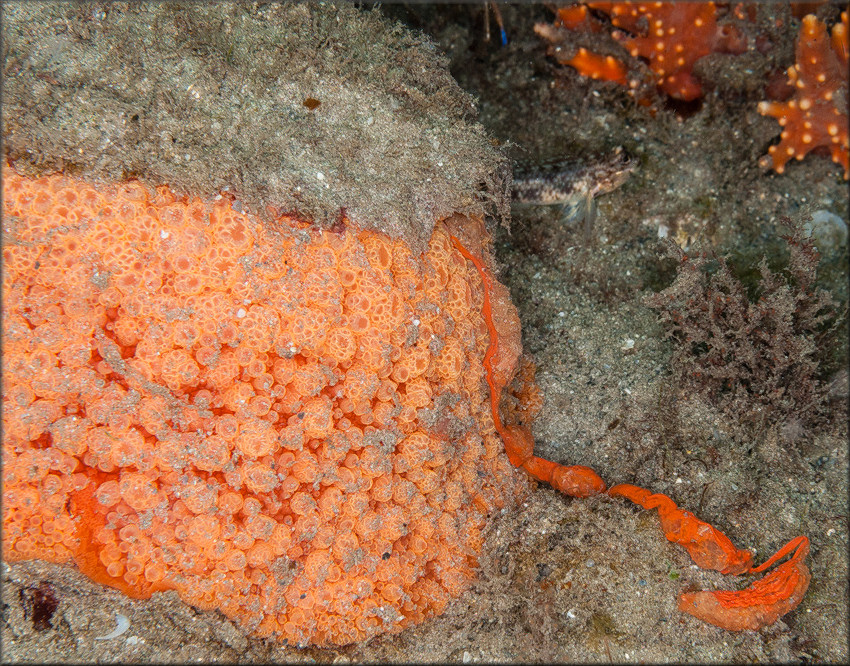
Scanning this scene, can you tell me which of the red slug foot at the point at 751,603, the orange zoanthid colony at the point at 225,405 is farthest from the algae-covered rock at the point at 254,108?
the red slug foot at the point at 751,603

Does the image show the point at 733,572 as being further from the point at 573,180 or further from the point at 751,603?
the point at 573,180

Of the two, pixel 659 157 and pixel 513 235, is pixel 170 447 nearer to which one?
pixel 513 235

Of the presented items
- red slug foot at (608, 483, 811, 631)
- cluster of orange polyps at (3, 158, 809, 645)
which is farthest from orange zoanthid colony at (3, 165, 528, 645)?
red slug foot at (608, 483, 811, 631)

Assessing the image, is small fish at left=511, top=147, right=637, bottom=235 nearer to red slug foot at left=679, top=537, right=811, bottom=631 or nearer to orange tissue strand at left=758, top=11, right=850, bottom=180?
orange tissue strand at left=758, top=11, right=850, bottom=180

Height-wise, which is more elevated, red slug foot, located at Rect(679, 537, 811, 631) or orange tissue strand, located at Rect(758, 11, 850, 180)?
orange tissue strand, located at Rect(758, 11, 850, 180)

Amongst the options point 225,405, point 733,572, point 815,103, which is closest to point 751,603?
point 733,572

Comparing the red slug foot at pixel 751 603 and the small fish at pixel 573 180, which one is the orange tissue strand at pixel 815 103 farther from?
the red slug foot at pixel 751 603

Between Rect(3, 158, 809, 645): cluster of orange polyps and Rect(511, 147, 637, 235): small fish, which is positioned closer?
Rect(3, 158, 809, 645): cluster of orange polyps

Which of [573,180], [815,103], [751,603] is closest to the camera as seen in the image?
[751,603]
